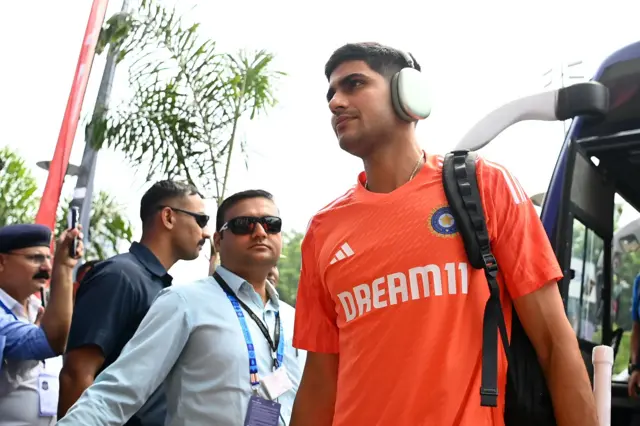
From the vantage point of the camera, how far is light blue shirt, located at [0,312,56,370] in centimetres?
445

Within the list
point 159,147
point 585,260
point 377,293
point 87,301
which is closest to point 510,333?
point 377,293

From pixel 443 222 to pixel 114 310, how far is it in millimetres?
2177

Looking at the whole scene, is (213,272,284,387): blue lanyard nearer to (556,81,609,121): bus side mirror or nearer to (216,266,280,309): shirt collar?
(216,266,280,309): shirt collar

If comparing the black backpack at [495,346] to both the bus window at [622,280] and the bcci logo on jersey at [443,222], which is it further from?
the bus window at [622,280]

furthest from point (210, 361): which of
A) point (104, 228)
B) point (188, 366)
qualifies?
point (104, 228)

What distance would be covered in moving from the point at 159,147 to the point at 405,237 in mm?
7832

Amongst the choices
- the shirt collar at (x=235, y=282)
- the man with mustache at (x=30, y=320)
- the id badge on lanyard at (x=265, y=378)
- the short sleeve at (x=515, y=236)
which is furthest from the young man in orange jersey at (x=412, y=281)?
the man with mustache at (x=30, y=320)

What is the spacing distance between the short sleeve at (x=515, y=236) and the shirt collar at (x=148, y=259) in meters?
2.45

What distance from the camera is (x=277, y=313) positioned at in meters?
3.94

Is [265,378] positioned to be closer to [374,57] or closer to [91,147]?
[374,57]

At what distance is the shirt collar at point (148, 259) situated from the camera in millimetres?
4391

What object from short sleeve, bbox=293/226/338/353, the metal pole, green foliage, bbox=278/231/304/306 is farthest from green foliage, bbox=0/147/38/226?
green foliage, bbox=278/231/304/306

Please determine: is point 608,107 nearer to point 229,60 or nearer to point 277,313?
point 277,313

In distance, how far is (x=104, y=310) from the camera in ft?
13.1
